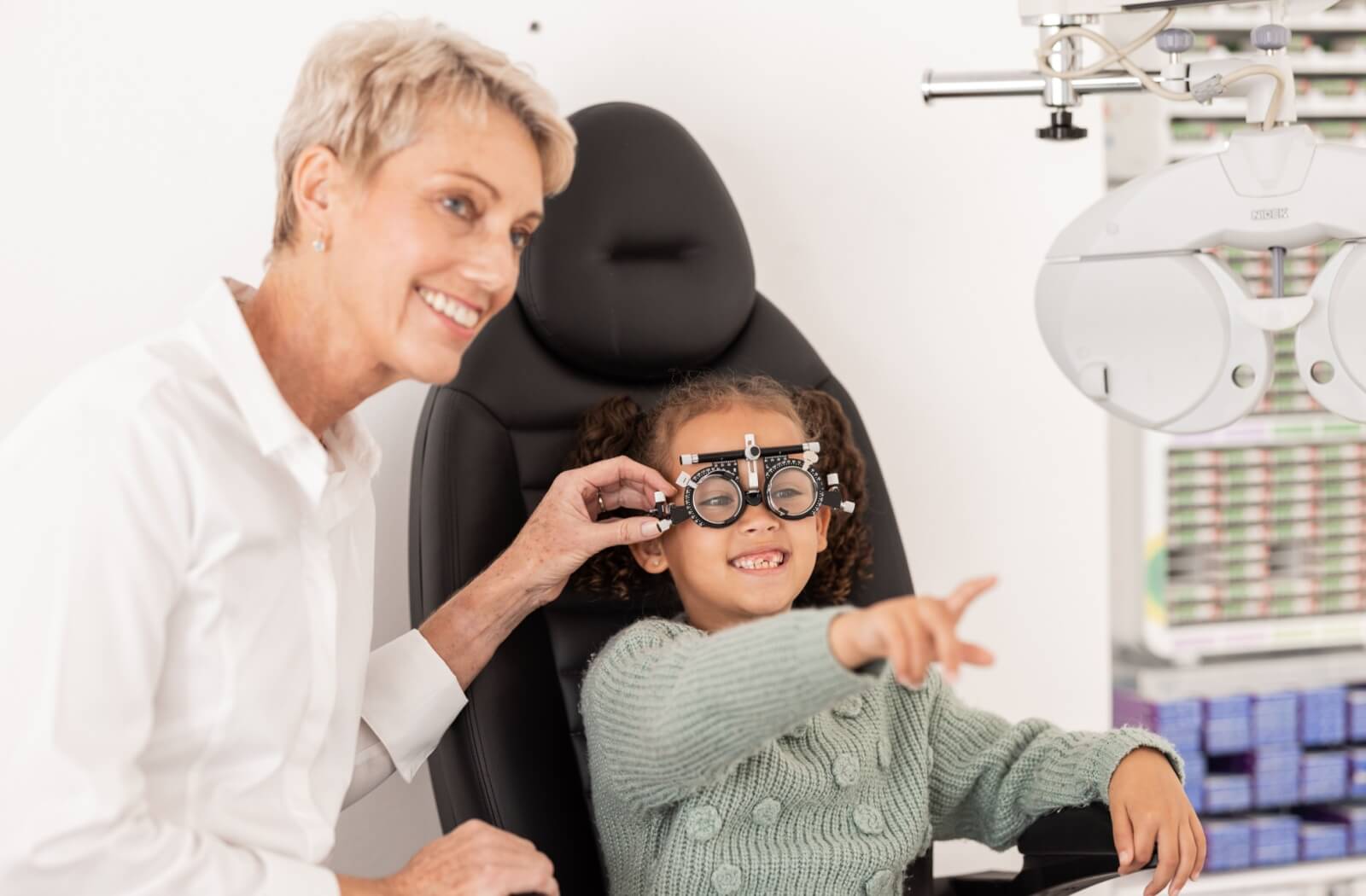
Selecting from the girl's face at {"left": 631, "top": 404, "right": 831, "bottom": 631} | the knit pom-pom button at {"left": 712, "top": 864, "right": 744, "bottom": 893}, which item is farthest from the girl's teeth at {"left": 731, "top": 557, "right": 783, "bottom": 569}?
the knit pom-pom button at {"left": 712, "top": 864, "right": 744, "bottom": 893}

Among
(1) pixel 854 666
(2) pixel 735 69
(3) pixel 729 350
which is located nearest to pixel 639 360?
(3) pixel 729 350

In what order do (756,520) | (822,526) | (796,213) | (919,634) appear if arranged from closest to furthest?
(919,634), (756,520), (822,526), (796,213)

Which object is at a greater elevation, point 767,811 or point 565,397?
point 565,397

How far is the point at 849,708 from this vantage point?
5.10 feet

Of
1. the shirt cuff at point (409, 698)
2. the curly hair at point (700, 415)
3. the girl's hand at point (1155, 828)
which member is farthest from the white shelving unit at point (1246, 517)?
the shirt cuff at point (409, 698)

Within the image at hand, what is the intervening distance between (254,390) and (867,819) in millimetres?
795

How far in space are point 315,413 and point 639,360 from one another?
0.50 m

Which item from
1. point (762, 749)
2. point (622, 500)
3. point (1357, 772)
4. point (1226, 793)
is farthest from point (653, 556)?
point (1357, 772)

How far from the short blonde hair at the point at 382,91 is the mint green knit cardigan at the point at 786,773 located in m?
0.53

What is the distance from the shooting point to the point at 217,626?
117 centimetres

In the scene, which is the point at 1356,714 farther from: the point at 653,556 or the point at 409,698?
the point at 409,698

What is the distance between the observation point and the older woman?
1.05 meters

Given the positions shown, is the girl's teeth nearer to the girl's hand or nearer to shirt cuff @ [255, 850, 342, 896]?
the girl's hand

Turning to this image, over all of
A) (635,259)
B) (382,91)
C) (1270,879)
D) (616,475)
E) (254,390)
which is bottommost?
(1270,879)
